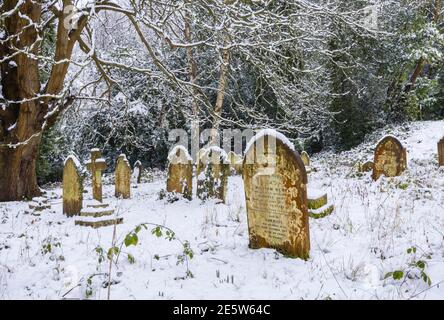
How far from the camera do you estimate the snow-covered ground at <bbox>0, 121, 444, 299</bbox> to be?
3.20m

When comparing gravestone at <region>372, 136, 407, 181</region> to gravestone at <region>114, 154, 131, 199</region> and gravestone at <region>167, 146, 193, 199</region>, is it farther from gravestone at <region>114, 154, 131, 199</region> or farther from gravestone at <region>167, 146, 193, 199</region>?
gravestone at <region>114, 154, 131, 199</region>

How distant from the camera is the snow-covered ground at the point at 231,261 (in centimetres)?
320

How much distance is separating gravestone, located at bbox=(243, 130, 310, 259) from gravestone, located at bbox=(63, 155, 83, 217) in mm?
3997

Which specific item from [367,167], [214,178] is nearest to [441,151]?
[367,167]

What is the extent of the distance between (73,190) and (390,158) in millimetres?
7608

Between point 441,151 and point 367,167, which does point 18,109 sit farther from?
point 441,151

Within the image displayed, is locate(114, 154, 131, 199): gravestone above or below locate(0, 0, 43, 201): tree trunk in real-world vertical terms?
below

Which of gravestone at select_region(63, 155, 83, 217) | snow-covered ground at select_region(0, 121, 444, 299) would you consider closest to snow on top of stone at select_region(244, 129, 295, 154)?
snow-covered ground at select_region(0, 121, 444, 299)

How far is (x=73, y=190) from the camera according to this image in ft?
22.7

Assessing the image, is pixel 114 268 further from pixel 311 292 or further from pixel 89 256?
pixel 311 292

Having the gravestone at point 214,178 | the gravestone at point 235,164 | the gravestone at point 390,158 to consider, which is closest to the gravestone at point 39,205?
the gravestone at point 214,178

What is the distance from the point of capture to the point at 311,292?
3.15m

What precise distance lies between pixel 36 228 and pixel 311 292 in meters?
4.77
